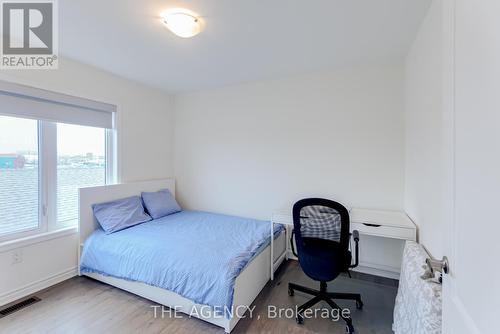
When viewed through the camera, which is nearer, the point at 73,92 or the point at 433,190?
the point at 433,190

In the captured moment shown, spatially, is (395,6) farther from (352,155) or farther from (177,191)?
(177,191)

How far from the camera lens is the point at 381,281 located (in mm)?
2562

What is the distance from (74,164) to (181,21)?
214 centimetres

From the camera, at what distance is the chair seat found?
1.87 m

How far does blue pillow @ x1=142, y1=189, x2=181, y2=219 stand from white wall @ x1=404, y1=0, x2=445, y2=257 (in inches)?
119

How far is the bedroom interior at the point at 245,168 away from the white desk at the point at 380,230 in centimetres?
2

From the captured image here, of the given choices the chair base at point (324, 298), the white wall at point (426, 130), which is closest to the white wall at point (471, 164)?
the white wall at point (426, 130)

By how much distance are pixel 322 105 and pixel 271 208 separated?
1535 mm

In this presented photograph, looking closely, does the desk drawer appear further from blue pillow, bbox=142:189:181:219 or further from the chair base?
blue pillow, bbox=142:189:181:219

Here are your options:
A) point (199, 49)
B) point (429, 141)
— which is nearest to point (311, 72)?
point (199, 49)

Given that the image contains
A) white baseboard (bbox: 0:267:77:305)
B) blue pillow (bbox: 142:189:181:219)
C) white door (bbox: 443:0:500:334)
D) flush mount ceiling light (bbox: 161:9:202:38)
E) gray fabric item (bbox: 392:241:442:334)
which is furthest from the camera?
blue pillow (bbox: 142:189:181:219)

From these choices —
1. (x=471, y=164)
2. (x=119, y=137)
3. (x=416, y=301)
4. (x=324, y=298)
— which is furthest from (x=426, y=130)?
(x=119, y=137)

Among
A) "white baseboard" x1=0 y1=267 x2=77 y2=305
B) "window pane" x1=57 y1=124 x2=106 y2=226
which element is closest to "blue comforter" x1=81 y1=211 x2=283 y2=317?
"white baseboard" x1=0 y1=267 x2=77 y2=305

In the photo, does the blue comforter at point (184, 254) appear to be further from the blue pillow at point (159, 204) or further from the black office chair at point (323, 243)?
the black office chair at point (323, 243)
